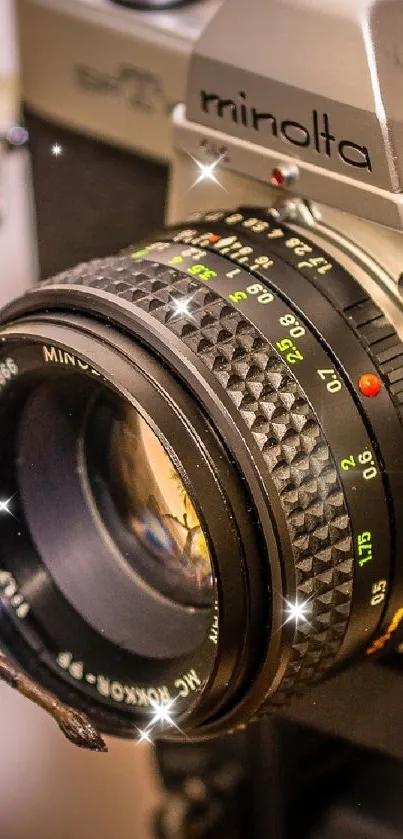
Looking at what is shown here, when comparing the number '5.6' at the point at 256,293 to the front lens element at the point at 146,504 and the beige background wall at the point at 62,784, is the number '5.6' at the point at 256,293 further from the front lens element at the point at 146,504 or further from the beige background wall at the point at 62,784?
the beige background wall at the point at 62,784

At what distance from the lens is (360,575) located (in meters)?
0.57

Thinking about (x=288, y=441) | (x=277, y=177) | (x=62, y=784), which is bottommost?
(x=62, y=784)

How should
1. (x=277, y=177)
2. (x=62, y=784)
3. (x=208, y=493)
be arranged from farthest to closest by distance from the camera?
(x=62, y=784) → (x=277, y=177) → (x=208, y=493)

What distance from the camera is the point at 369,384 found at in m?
0.58

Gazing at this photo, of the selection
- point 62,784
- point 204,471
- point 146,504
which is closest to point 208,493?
point 204,471

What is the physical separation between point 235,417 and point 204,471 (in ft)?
0.10

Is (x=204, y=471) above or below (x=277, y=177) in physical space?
below

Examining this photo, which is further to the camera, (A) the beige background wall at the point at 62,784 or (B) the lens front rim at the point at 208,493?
(A) the beige background wall at the point at 62,784

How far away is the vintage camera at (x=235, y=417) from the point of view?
54cm

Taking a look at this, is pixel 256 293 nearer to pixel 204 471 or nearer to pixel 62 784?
pixel 204 471

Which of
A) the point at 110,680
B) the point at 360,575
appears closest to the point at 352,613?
the point at 360,575

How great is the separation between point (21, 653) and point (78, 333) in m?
0.19

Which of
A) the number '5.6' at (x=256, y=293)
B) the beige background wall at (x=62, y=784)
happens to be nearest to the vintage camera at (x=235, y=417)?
the number '5.6' at (x=256, y=293)

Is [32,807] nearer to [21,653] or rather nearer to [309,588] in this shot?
[21,653]
